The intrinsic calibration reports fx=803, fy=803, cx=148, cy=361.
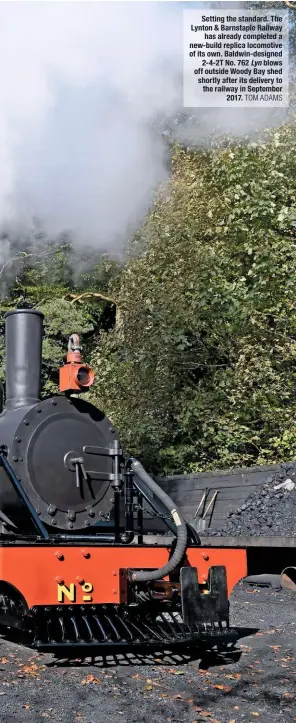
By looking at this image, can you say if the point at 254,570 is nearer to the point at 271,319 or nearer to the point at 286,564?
the point at 286,564

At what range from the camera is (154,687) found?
401 centimetres

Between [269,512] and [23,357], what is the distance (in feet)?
13.3

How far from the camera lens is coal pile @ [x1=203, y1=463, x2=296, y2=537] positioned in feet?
26.9

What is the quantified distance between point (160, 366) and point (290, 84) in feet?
16.7

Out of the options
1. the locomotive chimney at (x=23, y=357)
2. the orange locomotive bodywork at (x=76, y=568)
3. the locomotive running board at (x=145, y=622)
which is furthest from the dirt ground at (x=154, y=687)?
the locomotive chimney at (x=23, y=357)

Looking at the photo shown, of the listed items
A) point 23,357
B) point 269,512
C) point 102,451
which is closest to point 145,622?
point 102,451

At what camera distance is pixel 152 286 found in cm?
1246

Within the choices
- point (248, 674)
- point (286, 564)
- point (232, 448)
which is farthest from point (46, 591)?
point (232, 448)

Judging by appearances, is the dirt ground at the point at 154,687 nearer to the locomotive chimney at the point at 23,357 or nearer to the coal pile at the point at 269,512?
the locomotive chimney at the point at 23,357

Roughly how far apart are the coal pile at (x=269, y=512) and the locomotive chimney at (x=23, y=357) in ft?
11.8

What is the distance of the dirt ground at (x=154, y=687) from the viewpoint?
3.54 m

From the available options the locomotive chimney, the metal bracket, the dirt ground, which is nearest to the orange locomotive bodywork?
the dirt ground

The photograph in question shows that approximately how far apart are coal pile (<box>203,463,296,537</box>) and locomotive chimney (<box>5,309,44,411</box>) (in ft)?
11.8

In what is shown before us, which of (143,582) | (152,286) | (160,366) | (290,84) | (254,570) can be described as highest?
(290,84)
